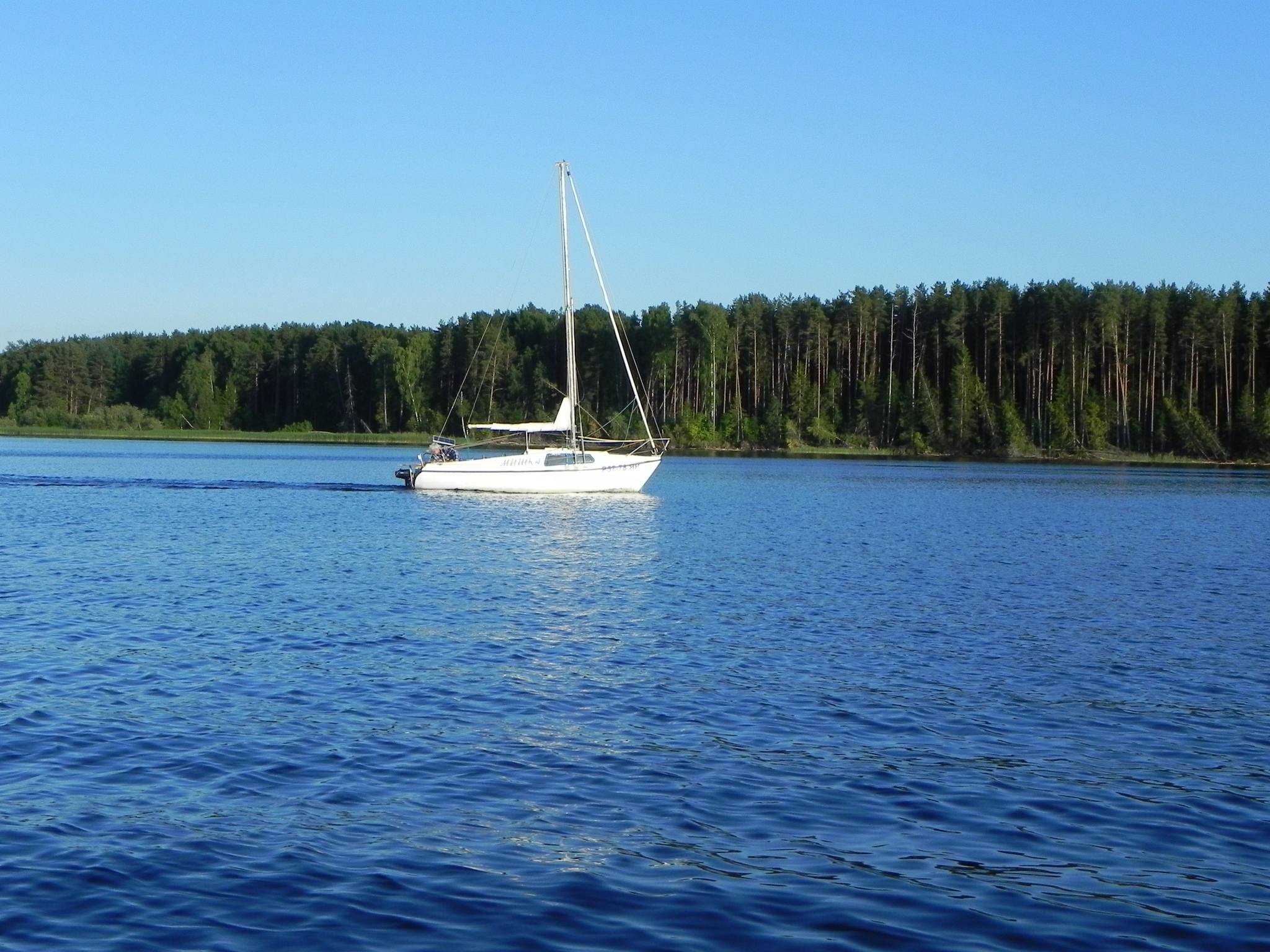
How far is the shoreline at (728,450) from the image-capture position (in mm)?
112125

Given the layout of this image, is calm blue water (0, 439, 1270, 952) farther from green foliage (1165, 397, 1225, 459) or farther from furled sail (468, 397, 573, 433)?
green foliage (1165, 397, 1225, 459)

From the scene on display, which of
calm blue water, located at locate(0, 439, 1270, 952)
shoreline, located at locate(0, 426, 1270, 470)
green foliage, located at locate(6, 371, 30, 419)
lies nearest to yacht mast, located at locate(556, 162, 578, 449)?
calm blue water, located at locate(0, 439, 1270, 952)

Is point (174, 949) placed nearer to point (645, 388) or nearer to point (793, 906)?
point (793, 906)

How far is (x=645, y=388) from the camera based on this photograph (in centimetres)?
14388

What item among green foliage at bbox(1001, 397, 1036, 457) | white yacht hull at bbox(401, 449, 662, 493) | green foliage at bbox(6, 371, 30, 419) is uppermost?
green foliage at bbox(6, 371, 30, 419)

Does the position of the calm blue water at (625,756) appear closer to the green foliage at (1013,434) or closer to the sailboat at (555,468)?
the sailboat at (555,468)

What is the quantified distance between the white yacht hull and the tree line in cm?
3202

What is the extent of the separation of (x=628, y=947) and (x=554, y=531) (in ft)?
110

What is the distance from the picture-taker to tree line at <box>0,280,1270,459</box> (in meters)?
118

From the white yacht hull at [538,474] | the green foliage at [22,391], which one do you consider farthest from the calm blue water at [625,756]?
the green foliage at [22,391]

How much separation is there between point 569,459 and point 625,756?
48523mm

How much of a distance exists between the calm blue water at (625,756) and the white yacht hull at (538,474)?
2731 cm

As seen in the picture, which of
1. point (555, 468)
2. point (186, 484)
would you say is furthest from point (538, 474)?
point (186, 484)

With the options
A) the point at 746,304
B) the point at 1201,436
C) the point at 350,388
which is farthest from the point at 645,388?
the point at 1201,436
